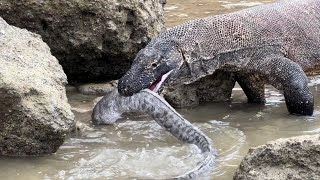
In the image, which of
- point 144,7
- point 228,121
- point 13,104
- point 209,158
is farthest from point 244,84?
point 13,104

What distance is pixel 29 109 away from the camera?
4836 mm

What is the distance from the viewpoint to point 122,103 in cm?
605

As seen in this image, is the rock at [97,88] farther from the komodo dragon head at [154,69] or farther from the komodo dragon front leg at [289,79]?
the komodo dragon front leg at [289,79]

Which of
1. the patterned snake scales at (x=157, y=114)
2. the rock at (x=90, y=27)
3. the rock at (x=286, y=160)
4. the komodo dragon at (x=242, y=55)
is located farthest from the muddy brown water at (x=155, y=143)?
the rock at (x=286, y=160)

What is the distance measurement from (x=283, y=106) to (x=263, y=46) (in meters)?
0.60

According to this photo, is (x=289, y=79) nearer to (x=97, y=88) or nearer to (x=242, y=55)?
(x=242, y=55)

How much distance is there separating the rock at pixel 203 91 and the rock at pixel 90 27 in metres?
0.65

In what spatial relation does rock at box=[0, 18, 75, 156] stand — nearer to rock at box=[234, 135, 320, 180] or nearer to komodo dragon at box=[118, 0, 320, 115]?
komodo dragon at box=[118, 0, 320, 115]

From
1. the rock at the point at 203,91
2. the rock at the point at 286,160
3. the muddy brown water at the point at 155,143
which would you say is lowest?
the muddy brown water at the point at 155,143

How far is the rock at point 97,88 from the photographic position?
7.00 metres

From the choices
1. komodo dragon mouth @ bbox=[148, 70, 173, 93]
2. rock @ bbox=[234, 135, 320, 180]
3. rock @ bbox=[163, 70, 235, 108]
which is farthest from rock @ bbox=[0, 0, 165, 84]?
rock @ bbox=[234, 135, 320, 180]

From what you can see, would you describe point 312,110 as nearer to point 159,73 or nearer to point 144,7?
point 159,73

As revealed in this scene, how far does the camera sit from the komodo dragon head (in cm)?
593

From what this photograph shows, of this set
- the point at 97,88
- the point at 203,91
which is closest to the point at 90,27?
the point at 97,88
